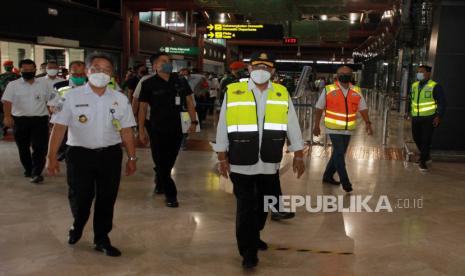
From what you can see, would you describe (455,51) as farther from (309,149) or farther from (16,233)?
(16,233)

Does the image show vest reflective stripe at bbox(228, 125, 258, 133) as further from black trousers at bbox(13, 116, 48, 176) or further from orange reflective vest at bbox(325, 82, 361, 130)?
black trousers at bbox(13, 116, 48, 176)

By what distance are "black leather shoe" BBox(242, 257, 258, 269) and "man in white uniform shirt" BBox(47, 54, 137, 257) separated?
1.04m

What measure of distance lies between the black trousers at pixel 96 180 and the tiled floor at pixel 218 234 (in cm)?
31

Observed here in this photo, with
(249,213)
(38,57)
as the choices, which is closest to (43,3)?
(38,57)

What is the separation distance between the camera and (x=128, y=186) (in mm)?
6316

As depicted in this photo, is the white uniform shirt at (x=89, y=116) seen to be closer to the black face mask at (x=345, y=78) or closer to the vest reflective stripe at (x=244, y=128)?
the vest reflective stripe at (x=244, y=128)

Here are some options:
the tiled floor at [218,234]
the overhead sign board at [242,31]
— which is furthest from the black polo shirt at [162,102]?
the overhead sign board at [242,31]

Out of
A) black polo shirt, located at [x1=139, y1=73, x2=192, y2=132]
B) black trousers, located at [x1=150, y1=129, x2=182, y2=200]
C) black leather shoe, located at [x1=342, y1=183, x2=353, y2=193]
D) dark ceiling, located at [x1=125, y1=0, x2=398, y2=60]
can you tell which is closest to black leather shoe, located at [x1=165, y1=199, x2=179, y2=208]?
black trousers, located at [x1=150, y1=129, x2=182, y2=200]

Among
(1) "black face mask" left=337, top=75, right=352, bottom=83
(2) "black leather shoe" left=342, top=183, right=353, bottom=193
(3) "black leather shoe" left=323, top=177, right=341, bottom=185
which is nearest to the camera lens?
(1) "black face mask" left=337, top=75, right=352, bottom=83

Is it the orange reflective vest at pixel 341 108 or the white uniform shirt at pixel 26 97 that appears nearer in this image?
the orange reflective vest at pixel 341 108

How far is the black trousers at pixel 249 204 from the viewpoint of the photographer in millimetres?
3562

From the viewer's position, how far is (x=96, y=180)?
3.86m

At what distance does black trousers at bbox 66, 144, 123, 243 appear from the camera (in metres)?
3.75

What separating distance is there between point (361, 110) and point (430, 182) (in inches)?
67.2
